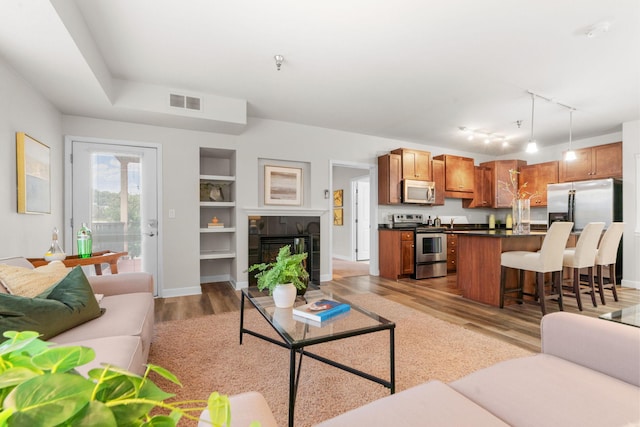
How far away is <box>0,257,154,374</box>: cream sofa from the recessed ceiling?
167 centimetres

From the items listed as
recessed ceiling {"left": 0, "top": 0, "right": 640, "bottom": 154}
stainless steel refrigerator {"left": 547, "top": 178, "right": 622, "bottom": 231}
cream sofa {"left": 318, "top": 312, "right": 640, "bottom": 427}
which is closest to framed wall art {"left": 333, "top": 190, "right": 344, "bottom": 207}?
recessed ceiling {"left": 0, "top": 0, "right": 640, "bottom": 154}

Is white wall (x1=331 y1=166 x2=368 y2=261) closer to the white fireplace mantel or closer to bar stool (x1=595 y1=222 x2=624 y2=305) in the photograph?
the white fireplace mantel

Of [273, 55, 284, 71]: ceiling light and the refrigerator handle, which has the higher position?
[273, 55, 284, 71]: ceiling light

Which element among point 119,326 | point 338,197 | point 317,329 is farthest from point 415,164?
point 119,326

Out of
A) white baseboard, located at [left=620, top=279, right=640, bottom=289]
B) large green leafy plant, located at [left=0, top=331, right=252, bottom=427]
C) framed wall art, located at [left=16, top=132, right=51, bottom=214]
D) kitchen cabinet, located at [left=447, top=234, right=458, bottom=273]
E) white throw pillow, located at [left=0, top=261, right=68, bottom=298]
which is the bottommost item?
white baseboard, located at [left=620, top=279, right=640, bottom=289]

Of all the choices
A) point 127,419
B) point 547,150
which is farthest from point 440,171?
point 127,419

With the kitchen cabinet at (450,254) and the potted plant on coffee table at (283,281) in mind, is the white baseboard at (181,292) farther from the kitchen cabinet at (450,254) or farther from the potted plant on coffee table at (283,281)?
the kitchen cabinet at (450,254)

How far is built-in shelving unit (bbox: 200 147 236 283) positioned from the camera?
4.75m

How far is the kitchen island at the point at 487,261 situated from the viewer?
3523 mm

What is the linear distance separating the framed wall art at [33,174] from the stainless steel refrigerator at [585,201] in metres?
7.09

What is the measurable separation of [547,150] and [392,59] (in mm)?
4989

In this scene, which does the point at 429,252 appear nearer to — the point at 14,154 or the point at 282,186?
the point at 282,186

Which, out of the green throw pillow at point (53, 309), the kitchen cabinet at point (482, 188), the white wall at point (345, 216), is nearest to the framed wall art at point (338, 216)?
the white wall at point (345, 216)

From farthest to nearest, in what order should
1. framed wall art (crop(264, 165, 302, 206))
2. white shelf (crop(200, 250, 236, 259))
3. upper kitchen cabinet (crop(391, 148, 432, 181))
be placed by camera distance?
upper kitchen cabinet (crop(391, 148, 432, 181)), framed wall art (crop(264, 165, 302, 206)), white shelf (crop(200, 250, 236, 259))
